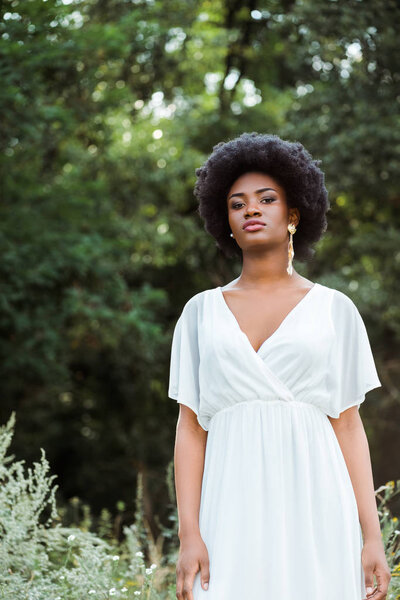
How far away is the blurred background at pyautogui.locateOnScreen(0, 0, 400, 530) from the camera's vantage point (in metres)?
8.77

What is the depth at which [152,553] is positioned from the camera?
4.49 meters

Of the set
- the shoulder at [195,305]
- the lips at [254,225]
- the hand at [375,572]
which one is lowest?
the hand at [375,572]

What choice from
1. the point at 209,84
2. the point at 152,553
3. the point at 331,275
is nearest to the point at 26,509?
the point at 152,553

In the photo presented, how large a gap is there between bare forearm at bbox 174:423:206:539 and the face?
25.7 inches

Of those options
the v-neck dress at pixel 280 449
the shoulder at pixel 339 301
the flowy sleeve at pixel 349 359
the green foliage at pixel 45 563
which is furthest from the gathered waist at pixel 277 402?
the green foliage at pixel 45 563

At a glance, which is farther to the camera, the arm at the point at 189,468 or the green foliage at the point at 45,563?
the green foliage at the point at 45,563

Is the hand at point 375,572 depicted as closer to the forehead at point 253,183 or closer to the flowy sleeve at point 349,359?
the flowy sleeve at point 349,359

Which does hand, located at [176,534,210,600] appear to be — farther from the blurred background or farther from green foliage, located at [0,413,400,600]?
the blurred background

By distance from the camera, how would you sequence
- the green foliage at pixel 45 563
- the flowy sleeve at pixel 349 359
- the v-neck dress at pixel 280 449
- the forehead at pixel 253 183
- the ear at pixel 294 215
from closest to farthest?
the v-neck dress at pixel 280 449 → the flowy sleeve at pixel 349 359 → the forehead at pixel 253 183 → the ear at pixel 294 215 → the green foliage at pixel 45 563

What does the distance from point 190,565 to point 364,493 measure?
0.58 meters

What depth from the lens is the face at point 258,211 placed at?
8.59ft

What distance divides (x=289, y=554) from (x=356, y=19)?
7489mm

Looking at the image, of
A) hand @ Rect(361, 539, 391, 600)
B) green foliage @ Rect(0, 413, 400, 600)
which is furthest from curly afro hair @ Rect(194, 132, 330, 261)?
green foliage @ Rect(0, 413, 400, 600)

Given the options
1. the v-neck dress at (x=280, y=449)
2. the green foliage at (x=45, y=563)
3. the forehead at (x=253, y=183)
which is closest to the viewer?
the v-neck dress at (x=280, y=449)
